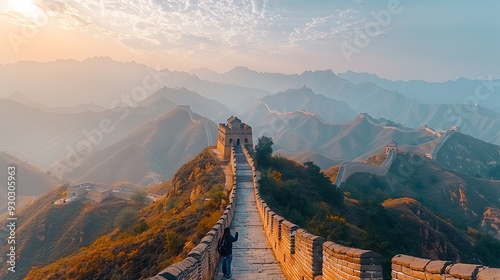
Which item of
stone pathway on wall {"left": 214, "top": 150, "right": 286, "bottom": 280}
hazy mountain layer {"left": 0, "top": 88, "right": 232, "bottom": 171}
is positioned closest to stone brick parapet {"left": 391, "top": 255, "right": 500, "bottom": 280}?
stone pathway on wall {"left": 214, "top": 150, "right": 286, "bottom": 280}

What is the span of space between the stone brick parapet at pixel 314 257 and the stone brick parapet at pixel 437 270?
549 mm

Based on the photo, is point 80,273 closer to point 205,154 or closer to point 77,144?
point 205,154

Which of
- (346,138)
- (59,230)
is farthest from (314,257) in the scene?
(346,138)

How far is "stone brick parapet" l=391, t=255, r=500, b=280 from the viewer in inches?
120

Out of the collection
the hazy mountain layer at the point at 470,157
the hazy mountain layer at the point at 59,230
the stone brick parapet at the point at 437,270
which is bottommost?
the hazy mountain layer at the point at 59,230

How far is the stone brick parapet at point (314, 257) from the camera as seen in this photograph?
458 centimetres

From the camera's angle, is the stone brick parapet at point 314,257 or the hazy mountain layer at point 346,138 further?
the hazy mountain layer at point 346,138

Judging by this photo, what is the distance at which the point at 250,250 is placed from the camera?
1129 centimetres

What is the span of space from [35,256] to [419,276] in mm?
47838

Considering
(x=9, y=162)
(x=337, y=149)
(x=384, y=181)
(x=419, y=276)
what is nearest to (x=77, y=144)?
(x=9, y=162)

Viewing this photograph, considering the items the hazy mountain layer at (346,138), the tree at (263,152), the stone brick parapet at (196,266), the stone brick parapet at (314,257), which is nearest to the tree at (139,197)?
the tree at (263,152)

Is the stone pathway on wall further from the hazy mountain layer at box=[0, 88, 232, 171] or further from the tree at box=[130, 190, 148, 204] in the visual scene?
the hazy mountain layer at box=[0, 88, 232, 171]

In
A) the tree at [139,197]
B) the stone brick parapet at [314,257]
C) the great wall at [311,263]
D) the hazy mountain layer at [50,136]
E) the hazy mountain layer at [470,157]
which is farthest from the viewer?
the hazy mountain layer at [50,136]

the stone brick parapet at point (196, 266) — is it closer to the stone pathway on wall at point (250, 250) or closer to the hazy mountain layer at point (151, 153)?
the stone pathway on wall at point (250, 250)
